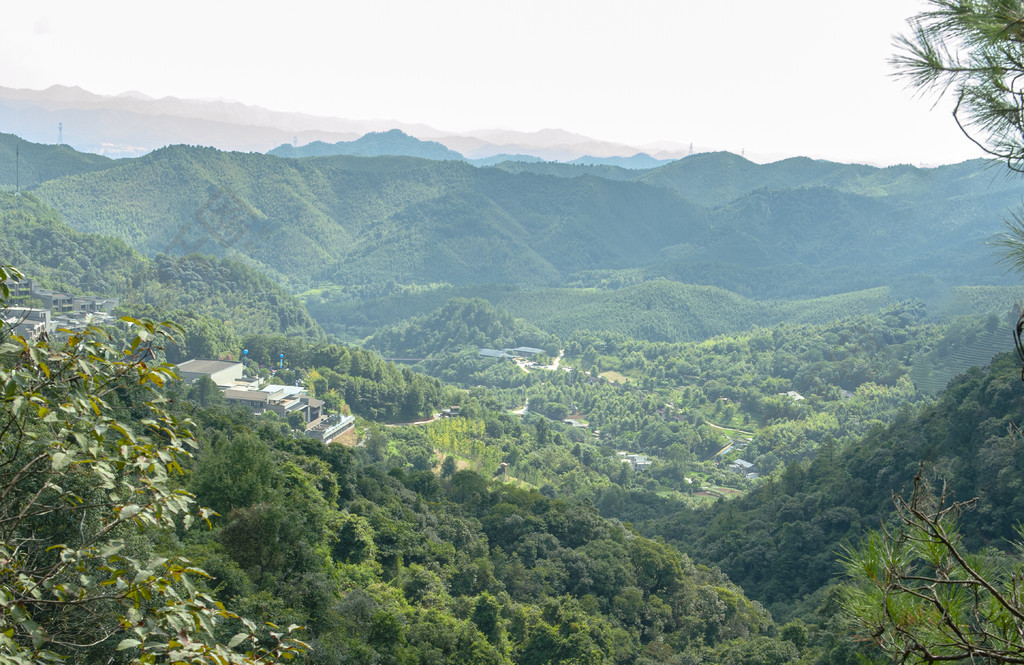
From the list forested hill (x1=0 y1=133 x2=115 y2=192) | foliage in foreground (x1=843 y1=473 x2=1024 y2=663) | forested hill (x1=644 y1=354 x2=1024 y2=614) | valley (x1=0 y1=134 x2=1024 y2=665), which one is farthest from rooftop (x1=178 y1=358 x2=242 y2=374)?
forested hill (x1=0 y1=133 x2=115 y2=192)

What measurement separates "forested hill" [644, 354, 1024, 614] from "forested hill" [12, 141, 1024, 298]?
8833 centimetres

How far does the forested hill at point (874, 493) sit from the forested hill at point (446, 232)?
88333mm

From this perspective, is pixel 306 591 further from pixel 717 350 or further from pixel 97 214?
pixel 97 214

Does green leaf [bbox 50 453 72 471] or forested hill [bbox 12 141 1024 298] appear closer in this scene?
green leaf [bbox 50 453 72 471]

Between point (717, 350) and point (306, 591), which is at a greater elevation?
point (306, 591)

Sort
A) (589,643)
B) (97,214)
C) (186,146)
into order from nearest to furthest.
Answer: (589,643) < (97,214) < (186,146)

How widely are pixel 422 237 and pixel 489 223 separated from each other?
18390mm

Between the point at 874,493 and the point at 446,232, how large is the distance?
151 m

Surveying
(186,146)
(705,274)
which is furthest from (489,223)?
(186,146)

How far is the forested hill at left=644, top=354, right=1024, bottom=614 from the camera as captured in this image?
29484mm

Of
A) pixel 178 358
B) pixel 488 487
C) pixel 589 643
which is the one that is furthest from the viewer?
pixel 178 358

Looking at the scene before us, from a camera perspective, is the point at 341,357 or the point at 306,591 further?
the point at 341,357

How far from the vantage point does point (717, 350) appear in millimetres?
103938

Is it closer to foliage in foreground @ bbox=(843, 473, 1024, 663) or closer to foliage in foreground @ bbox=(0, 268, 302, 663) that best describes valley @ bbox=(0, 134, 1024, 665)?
foliage in foreground @ bbox=(0, 268, 302, 663)
